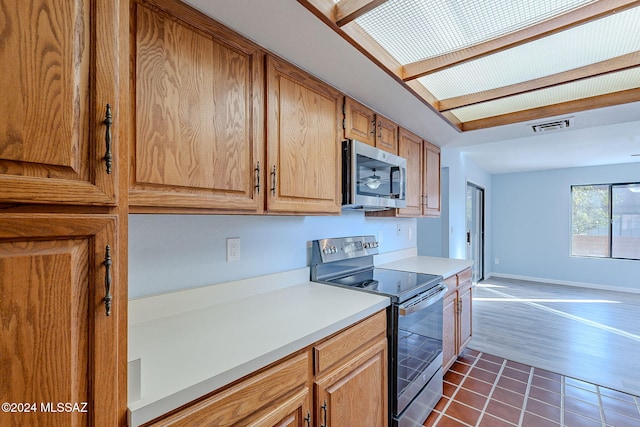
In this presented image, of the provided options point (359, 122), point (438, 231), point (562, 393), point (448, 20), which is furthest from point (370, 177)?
point (438, 231)

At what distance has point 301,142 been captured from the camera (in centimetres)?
152

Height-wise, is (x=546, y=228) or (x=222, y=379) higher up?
(x=546, y=228)

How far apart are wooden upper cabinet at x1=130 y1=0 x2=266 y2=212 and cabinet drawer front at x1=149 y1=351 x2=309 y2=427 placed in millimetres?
621

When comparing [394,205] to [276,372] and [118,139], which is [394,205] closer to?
[276,372]

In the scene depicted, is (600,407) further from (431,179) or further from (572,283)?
(572,283)

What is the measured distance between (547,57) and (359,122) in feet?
3.63

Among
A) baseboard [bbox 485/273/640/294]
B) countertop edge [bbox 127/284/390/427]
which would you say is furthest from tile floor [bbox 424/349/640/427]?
baseboard [bbox 485/273/640/294]

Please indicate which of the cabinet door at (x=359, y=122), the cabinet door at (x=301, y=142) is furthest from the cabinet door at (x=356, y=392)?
the cabinet door at (x=359, y=122)

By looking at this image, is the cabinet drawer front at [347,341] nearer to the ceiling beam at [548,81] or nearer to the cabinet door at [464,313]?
the cabinet door at [464,313]

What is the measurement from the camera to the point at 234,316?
127cm

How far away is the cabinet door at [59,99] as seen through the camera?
532 mm

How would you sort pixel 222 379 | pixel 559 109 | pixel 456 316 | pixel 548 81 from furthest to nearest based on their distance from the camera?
1. pixel 456 316
2. pixel 559 109
3. pixel 548 81
4. pixel 222 379

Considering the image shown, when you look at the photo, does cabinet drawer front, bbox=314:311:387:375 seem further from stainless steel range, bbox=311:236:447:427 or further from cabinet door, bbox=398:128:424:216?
cabinet door, bbox=398:128:424:216

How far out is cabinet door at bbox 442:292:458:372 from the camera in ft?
7.33
